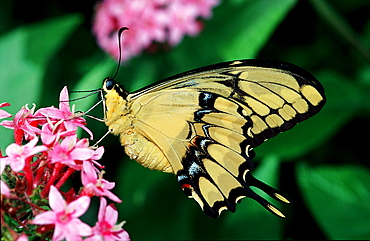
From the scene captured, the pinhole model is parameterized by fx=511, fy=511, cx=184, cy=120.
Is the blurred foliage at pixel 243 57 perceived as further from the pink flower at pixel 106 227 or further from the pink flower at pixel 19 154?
the pink flower at pixel 106 227

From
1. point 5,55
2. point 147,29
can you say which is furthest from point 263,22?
point 5,55

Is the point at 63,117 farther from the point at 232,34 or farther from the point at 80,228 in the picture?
the point at 232,34

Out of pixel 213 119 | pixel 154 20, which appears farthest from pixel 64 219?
pixel 154 20

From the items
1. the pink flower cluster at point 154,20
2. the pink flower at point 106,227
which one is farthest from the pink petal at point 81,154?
the pink flower cluster at point 154,20

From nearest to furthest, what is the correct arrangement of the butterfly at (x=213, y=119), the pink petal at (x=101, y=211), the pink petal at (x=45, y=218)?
the pink petal at (x=45, y=218)
the pink petal at (x=101, y=211)
the butterfly at (x=213, y=119)

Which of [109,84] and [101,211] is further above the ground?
[109,84]

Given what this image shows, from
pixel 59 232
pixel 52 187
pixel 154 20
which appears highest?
pixel 154 20
